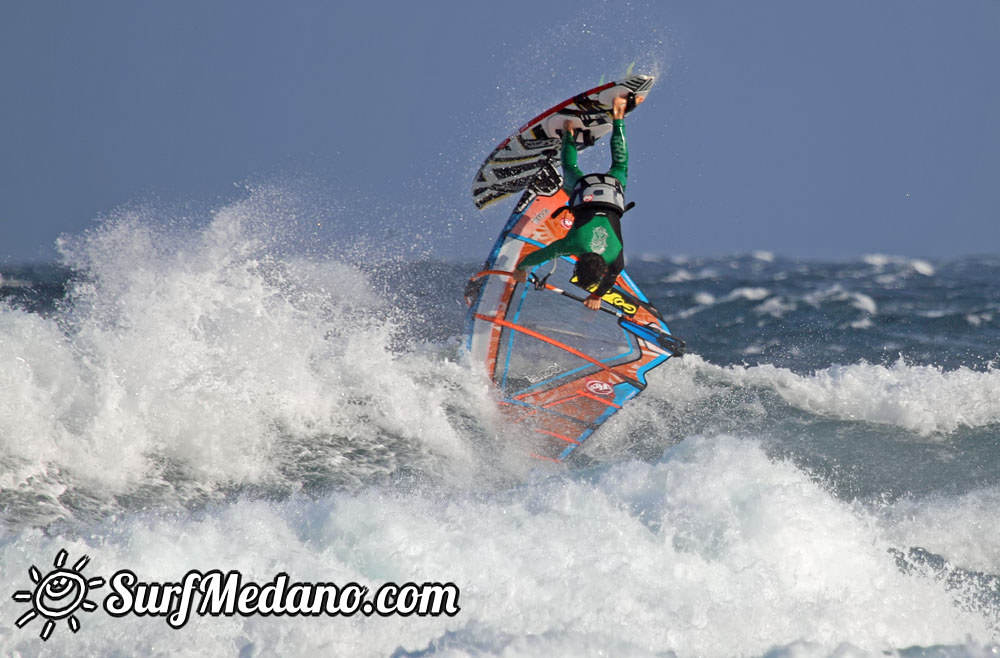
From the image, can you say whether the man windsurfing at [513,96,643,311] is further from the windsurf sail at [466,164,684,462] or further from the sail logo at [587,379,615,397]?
the sail logo at [587,379,615,397]

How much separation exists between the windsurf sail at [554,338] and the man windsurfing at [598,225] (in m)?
0.61

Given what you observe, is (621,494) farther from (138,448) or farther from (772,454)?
(138,448)

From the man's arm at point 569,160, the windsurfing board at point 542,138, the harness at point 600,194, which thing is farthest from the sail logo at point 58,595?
the windsurfing board at point 542,138

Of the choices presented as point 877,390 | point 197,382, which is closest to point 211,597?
point 197,382

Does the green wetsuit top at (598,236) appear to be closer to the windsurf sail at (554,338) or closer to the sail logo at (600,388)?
the windsurf sail at (554,338)

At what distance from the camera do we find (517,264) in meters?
6.03

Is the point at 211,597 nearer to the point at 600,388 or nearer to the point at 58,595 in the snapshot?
the point at 58,595

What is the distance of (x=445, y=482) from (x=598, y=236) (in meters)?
1.79

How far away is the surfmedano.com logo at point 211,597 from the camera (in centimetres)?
330

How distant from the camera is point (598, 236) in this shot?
5.28 meters

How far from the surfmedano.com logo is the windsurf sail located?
266cm

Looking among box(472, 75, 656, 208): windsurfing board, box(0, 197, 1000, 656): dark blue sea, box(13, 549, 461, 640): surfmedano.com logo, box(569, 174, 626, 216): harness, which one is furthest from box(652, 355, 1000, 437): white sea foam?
box(13, 549, 461, 640): surfmedano.com logo

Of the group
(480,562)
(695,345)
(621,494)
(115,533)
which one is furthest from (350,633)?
(695,345)

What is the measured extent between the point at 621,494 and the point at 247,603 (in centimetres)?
197
